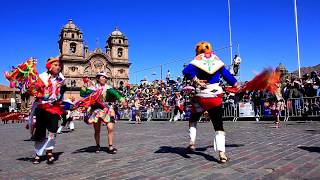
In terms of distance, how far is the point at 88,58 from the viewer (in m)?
94.8

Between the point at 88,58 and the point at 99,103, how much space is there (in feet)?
294

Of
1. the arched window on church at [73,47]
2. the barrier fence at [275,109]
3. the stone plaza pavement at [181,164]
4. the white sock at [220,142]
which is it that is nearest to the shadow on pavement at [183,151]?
the stone plaza pavement at [181,164]

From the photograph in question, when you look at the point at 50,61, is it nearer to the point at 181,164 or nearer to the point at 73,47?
the point at 181,164

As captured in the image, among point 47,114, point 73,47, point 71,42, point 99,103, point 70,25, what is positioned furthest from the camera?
point 70,25

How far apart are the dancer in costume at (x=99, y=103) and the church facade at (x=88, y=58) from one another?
8185cm

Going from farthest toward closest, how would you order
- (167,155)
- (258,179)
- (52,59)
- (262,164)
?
(52,59), (167,155), (262,164), (258,179)

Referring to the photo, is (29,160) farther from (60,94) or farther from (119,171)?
(119,171)

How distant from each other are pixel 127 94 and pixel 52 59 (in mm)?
32563

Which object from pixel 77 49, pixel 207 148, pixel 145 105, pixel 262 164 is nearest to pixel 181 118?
pixel 145 105

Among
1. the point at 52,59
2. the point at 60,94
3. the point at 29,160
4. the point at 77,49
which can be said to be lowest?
the point at 29,160

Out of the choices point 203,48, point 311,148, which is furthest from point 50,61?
point 311,148

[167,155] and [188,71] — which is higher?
[188,71]

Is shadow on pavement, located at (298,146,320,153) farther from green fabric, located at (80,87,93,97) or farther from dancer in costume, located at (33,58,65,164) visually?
dancer in costume, located at (33,58,65,164)

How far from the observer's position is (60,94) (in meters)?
6.86
